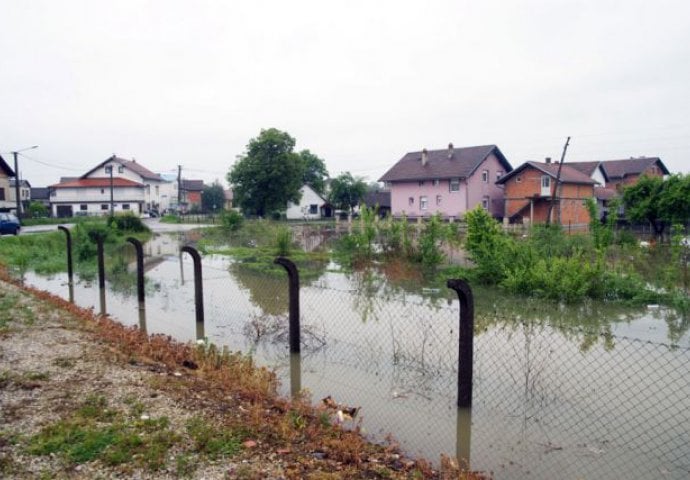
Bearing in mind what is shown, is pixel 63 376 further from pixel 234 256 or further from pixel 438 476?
pixel 234 256

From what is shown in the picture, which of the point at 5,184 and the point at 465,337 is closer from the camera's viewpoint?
the point at 465,337

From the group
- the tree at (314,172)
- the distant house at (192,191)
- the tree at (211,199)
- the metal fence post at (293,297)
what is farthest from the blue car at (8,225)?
the distant house at (192,191)

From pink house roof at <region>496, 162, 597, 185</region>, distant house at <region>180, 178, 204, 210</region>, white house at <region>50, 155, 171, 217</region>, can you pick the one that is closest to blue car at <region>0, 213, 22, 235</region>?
white house at <region>50, 155, 171, 217</region>

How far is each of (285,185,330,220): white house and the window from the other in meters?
19.2

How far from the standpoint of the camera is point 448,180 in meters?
44.7

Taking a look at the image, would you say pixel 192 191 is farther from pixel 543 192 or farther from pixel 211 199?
pixel 543 192

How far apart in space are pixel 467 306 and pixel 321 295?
25.2ft

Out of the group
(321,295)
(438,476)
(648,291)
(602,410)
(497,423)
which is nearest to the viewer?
(438,476)

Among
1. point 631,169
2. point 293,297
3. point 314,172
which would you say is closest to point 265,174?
point 314,172

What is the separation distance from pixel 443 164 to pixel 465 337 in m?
42.9

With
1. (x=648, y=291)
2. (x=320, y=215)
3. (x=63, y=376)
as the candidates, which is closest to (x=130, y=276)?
(x=63, y=376)

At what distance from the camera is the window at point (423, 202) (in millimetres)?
46656

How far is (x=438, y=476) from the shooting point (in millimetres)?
3602

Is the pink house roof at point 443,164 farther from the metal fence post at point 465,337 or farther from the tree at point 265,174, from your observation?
the metal fence post at point 465,337
